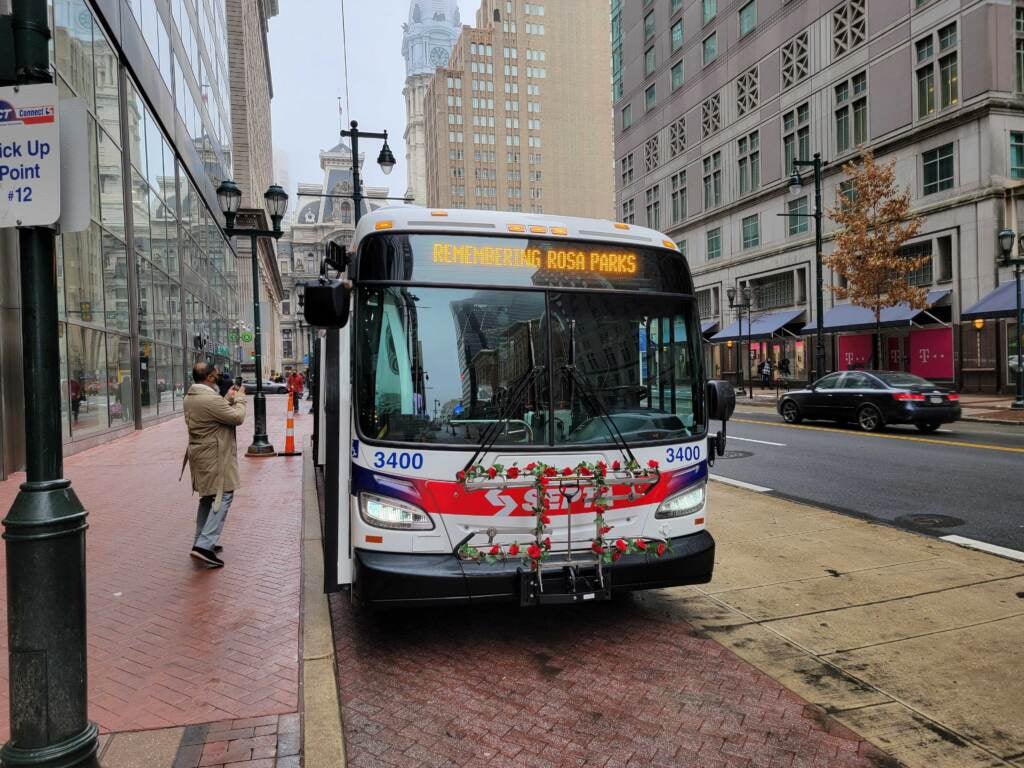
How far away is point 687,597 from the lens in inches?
215

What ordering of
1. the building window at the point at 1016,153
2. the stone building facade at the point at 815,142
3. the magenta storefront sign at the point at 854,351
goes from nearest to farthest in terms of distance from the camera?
the building window at the point at 1016,153 < the stone building facade at the point at 815,142 < the magenta storefront sign at the point at 854,351

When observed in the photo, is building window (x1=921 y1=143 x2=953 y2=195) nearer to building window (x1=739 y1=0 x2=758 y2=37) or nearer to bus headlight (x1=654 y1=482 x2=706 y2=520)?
building window (x1=739 y1=0 x2=758 y2=37)

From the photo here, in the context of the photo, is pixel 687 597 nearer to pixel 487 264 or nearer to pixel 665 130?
pixel 487 264

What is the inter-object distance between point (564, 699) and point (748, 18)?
46086 mm

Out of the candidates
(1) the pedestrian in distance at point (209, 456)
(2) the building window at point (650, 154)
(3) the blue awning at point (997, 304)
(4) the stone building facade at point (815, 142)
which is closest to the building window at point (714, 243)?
(4) the stone building facade at point (815, 142)

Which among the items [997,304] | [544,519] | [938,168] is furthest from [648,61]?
[544,519]

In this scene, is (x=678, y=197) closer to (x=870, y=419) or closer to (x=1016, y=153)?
(x=1016, y=153)

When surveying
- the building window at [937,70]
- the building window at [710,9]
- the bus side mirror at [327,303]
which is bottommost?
the bus side mirror at [327,303]

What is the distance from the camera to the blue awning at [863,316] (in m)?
28.2

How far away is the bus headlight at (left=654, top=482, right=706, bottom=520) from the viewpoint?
15.4 ft

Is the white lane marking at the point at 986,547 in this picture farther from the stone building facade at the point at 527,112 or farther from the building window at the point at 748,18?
the stone building facade at the point at 527,112

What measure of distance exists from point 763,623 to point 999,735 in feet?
5.26

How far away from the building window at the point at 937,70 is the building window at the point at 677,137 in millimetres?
20225

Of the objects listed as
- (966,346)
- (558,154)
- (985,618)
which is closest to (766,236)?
(966,346)
